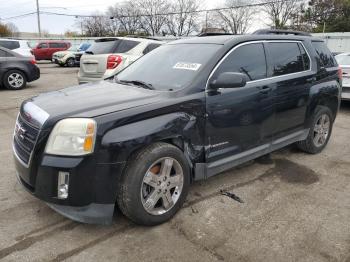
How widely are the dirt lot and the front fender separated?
0.68m

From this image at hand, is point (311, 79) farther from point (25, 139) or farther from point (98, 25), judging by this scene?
point (98, 25)

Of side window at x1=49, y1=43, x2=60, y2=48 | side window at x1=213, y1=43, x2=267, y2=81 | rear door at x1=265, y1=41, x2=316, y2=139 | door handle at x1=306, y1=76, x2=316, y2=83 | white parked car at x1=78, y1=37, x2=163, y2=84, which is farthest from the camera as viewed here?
side window at x1=49, y1=43, x2=60, y2=48

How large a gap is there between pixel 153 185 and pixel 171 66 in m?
1.40

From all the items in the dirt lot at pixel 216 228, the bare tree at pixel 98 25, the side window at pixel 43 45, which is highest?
the bare tree at pixel 98 25

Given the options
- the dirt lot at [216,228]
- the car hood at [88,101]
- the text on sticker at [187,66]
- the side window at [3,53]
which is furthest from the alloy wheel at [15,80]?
the text on sticker at [187,66]

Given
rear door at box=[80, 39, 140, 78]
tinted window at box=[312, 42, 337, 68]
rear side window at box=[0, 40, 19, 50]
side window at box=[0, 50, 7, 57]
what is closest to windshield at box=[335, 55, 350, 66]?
tinted window at box=[312, 42, 337, 68]

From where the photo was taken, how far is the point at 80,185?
106 inches

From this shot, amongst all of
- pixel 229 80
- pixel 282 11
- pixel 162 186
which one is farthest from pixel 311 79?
pixel 282 11

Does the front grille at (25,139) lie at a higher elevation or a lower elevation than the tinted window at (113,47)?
lower

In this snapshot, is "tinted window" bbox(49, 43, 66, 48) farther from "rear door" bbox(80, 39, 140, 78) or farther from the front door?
the front door

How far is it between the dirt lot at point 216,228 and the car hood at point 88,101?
3.33ft

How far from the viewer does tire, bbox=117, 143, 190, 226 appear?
288 cm

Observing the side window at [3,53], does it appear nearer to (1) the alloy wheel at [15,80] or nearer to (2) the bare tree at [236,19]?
(1) the alloy wheel at [15,80]

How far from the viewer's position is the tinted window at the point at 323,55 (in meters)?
4.99
